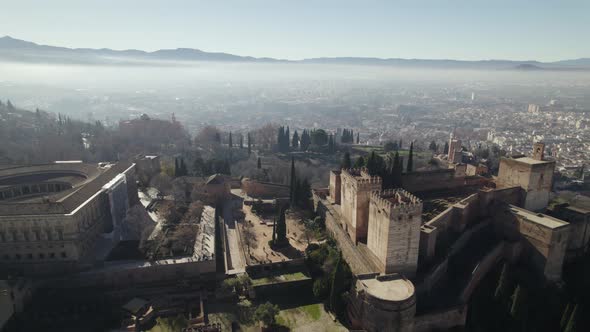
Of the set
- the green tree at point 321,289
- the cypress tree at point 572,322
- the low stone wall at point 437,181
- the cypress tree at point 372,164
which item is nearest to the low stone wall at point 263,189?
the cypress tree at point 372,164

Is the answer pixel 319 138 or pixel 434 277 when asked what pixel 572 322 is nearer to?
pixel 434 277

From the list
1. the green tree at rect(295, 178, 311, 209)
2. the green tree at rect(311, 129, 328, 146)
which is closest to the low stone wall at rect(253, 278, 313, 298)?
the green tree at rect(295, 178, 311, 209)

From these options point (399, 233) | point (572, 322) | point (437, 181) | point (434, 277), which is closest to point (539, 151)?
point (437, 181)

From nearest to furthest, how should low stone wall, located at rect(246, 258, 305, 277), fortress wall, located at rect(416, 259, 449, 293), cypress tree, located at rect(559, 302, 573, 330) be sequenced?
cypress tree, located at rect(559, 302, 573, 330), fortress wall, located at rect(416, 259, 449, 293), low stone wall, located at rect(246, 258, 305, 277)

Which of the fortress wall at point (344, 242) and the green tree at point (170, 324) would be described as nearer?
the green tree at point (170, 324)

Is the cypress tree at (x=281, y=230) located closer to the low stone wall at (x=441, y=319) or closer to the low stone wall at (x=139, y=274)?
the low stone wall at (x=139, y=274)

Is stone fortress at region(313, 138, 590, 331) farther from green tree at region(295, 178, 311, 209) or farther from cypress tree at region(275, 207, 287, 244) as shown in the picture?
green tree at region(295, 178, 311, 209)
